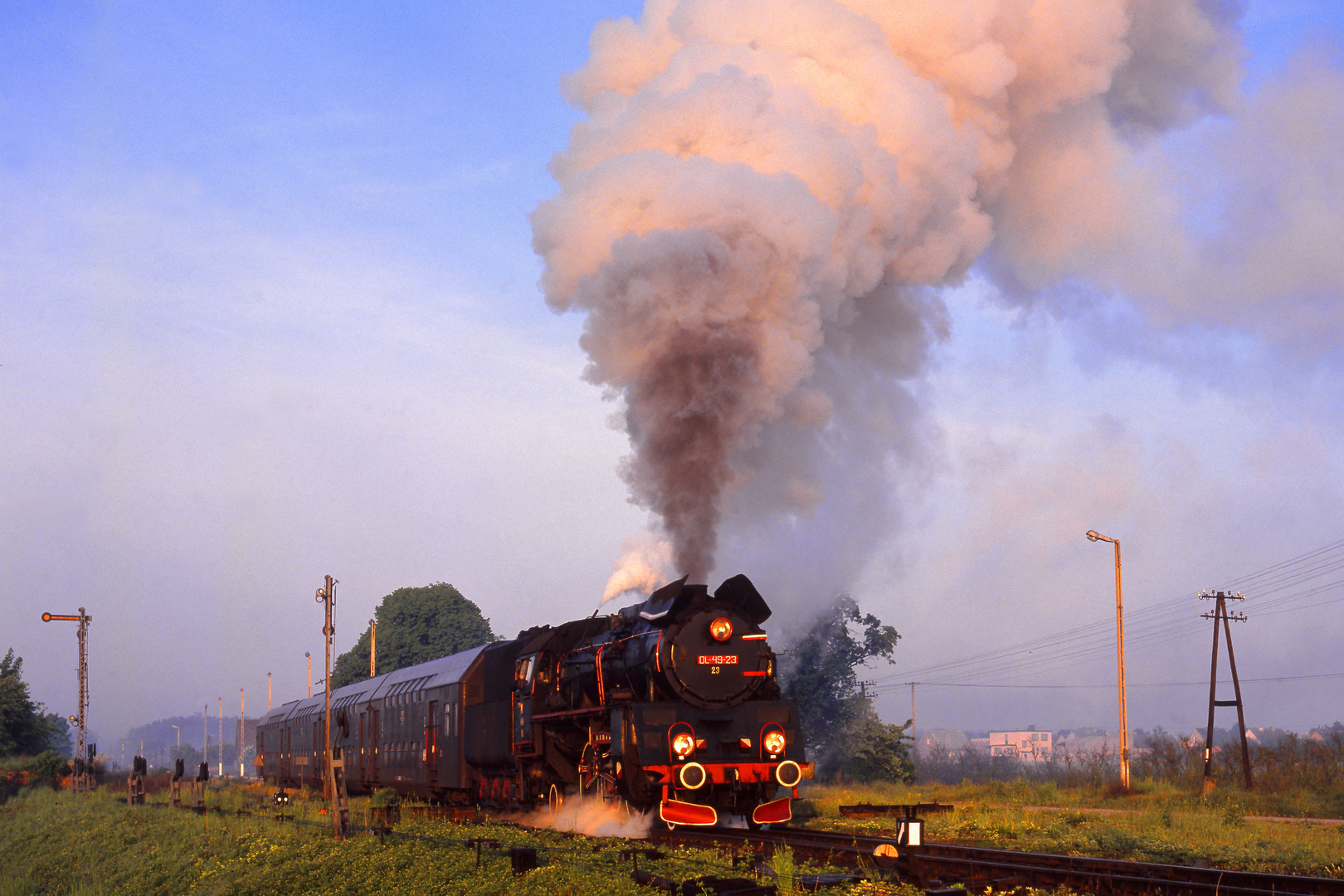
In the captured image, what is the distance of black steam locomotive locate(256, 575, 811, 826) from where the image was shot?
1413 centimetres

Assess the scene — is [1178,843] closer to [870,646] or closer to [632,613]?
[632,613]

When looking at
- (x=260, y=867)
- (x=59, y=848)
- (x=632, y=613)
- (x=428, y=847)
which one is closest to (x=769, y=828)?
(x=632, y=613)

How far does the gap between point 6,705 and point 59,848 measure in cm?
2933

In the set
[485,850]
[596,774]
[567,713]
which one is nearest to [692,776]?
[596,774]

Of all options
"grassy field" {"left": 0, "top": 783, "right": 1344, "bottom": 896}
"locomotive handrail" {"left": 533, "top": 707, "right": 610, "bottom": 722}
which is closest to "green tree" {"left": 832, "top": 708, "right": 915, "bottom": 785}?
"grassy field" {"left": 0, "top": 783, "right": 1344, "bottom": 896}

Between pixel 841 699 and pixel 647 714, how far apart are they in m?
29.8

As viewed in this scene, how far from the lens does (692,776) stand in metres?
13.9

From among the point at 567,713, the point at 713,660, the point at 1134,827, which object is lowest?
the point at 1134,827

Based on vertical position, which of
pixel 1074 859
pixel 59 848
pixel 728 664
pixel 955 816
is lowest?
pixel 59 848

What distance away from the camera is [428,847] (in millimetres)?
13570

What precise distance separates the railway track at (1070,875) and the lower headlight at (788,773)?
9.29ft

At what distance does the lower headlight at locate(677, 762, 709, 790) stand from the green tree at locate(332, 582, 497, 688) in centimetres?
5701

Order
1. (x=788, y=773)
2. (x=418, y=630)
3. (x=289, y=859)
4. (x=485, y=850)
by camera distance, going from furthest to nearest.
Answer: (x=418, y=630) → (x=788, y=773) → (x=289, y=859) → (x=485, y=850)

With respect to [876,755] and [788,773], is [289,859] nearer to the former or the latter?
[788,773]
